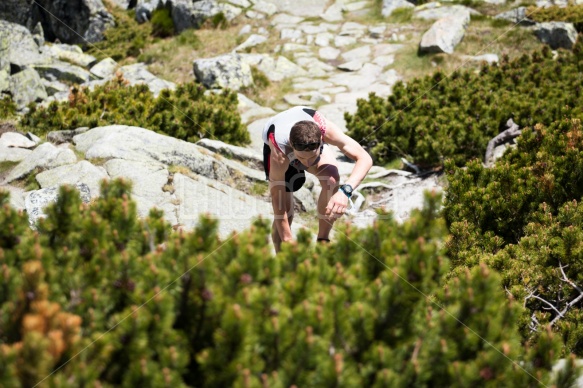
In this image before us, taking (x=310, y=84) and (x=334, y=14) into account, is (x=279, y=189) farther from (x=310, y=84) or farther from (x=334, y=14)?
(x=334, y=14)

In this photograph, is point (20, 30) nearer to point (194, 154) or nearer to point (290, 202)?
point (194, 154)

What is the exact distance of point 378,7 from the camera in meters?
19.3

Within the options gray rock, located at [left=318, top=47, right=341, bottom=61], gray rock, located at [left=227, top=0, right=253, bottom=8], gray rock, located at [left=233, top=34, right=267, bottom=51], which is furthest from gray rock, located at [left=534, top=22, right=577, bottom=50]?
gray rock, located at [left=227, top=0, right=253, bottom=8]

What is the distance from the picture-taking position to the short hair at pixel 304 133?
428cm

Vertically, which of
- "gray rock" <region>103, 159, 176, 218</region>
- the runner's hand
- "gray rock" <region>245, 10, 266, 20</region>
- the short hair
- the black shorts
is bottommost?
"gray rock" <region>245, 10, 266, 20</region>

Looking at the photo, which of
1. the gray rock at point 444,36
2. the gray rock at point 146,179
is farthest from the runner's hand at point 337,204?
the gray rock at point 444,36

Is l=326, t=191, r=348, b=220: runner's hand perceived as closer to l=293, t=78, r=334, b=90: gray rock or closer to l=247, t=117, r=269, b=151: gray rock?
l=247, t=117, r=269, b=151: gray rock

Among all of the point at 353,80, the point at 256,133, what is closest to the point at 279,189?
the point at 256,133

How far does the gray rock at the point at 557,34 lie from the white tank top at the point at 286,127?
12.9 metres

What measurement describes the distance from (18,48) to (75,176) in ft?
33.8

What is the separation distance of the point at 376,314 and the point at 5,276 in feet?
5.16

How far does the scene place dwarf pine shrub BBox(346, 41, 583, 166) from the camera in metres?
8.89

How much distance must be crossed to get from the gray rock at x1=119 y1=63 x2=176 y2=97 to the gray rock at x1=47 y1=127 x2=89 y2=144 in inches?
197

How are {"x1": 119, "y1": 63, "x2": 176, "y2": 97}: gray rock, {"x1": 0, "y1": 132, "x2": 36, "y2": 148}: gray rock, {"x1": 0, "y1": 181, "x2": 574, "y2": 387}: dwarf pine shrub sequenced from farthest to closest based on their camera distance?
{"x1": 119, "y1": 63, "x2": 176, "y2": 97}: gray rock, {"x1": 0, "y1": 132, "x2": 36, "y2": 148}: gray rock, {"x1": 0, "y1": 181, "x2": 574, "y2": 387}: dwarf pine shrub
